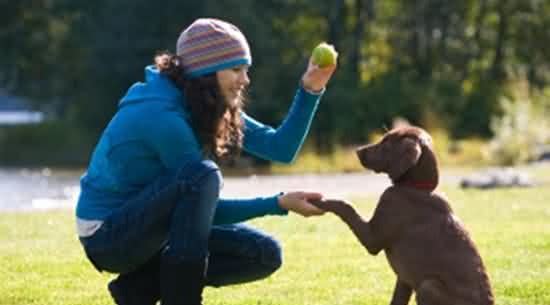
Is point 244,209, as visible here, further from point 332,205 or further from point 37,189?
point 37,189

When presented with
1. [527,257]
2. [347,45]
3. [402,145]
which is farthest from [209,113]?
[347,45]

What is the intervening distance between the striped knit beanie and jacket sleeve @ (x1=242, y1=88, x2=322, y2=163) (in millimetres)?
457

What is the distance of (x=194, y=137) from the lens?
15.8 ft

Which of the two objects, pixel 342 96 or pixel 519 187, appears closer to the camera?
pixel 519 187

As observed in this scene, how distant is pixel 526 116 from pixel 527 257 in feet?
50.5

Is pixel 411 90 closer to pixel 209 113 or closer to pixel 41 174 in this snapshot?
pixel 41 174

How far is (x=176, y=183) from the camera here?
15.3 ft

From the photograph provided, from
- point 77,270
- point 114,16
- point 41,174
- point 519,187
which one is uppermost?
point 77,270

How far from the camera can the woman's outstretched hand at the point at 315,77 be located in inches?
205

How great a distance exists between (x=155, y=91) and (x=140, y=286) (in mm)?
912

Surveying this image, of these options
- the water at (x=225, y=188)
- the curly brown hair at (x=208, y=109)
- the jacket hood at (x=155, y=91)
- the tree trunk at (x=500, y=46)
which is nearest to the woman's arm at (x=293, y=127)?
the curly brown hair at (x=208, y=109)

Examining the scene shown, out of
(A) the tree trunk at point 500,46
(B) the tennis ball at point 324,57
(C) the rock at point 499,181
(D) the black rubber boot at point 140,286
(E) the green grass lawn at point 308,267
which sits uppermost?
(B) the tennis ball at point 324,57

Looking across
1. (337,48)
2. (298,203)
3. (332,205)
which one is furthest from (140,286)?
(337,48)

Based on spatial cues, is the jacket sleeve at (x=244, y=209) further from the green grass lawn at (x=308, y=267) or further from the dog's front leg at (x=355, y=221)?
the green grass lawn at (x=308, y=267)
